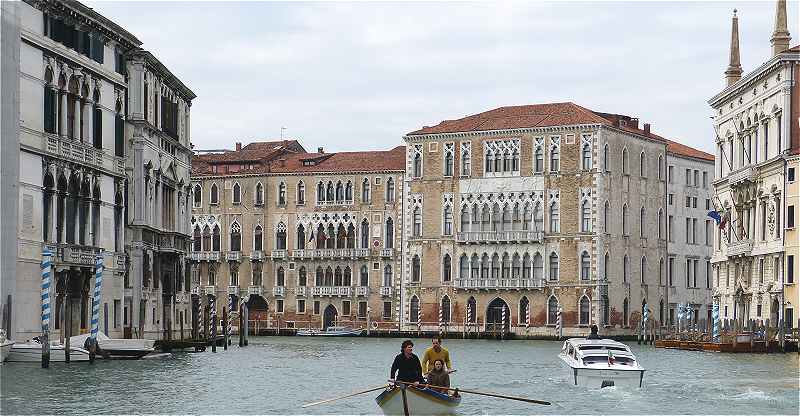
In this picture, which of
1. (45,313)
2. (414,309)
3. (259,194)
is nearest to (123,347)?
(45,313)

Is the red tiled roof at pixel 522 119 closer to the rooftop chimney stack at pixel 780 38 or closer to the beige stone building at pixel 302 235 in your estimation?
the beige stone building at pixel 302 235

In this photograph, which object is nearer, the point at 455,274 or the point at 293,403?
the point at 293,403

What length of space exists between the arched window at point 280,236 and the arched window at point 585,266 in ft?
50.8

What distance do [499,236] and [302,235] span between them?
34.6 ft

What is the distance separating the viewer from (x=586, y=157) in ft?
233

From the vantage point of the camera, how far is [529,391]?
3178 cm

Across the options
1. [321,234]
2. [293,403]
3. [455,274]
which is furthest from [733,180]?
[293,403]

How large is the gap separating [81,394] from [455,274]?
4681cm

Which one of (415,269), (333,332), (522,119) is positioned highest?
(522,119)

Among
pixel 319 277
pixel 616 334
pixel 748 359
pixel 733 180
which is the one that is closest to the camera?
pixel 748 359

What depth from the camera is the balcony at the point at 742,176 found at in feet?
183

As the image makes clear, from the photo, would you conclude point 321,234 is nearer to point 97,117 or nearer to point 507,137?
point 507,137

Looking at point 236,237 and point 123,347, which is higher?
point 236,237

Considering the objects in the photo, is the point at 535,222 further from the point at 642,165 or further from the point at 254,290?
the point at 254,290
